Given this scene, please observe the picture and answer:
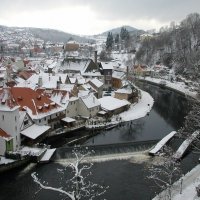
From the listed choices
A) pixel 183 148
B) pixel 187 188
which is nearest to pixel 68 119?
pixel 183 148

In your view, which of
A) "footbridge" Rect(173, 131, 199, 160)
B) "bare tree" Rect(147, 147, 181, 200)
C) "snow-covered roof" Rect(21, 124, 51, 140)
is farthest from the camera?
"snow-covered roof" Rect(21, 124, 51, 140)

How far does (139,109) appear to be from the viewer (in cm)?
6638

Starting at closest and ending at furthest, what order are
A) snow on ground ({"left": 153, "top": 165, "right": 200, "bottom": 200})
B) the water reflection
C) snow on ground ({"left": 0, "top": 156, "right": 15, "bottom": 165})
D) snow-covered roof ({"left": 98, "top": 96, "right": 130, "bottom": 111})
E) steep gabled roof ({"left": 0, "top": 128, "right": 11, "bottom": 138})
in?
snow on ground ({"left": 153, "top": 165, "right": 200, "bottom": 200}) < snow on ground ({"left": 0, "top": 156, "right": 15, "bottom": 165}) < steep gabled roof ({"left": 0, "top": 128, "right": 11, "bottom": 138}) < the water reflection < snow-covered roof ({"left": 98, "top": 96, "right": 130, "bottom": 111})

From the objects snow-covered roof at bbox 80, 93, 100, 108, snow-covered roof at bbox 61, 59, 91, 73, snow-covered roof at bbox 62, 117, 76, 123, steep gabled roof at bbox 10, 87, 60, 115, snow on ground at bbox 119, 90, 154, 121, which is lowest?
snow on ground at bbox 119, 90, 154, 121

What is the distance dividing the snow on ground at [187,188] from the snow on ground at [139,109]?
2464 centimetres

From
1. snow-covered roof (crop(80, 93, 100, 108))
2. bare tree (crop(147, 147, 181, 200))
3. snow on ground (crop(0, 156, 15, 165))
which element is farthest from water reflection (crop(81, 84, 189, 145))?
snow on ground (crop(0, 156, 15, 165))

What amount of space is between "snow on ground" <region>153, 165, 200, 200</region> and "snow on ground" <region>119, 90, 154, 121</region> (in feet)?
80.8

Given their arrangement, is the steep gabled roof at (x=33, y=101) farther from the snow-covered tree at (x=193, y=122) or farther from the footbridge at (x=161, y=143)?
the snow-covered tree at (x=193, y=122)

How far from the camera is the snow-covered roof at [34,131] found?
43.1 meters

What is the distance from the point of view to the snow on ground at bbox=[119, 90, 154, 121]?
6038 cm

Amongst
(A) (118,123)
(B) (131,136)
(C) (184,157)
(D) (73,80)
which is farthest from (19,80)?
(C) (184,157)

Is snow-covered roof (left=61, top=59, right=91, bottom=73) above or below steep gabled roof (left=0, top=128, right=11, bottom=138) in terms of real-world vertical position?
above

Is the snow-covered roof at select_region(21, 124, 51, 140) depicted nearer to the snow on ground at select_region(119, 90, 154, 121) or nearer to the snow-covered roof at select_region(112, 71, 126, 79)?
the snow on ground at select_region(119, 90, 154, 121)

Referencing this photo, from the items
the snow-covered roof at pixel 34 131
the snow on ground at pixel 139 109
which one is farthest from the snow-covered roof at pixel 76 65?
the snow-covered roof at pixel 34 131
